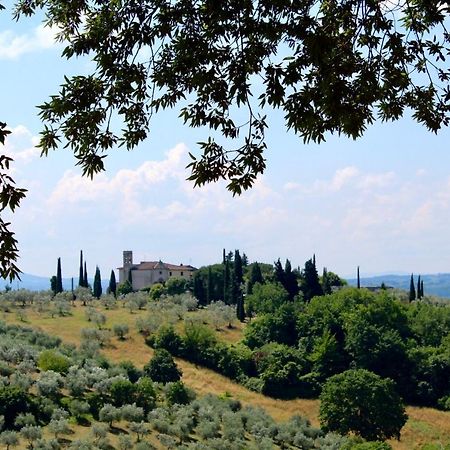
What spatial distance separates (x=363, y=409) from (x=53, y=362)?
2504 cm

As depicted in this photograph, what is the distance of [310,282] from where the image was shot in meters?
104

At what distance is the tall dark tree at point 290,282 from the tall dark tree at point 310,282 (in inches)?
50.9

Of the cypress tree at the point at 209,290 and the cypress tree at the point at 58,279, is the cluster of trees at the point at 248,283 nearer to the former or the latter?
the cypress tree at the point at 209,290

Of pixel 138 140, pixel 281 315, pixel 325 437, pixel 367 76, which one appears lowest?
pixel 325 437

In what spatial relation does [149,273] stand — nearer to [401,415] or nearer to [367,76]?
[401,415]

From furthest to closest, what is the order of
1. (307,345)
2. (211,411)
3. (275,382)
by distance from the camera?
(307,345) < (275,382) < (211,411)

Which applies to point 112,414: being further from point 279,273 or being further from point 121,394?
point 279,273

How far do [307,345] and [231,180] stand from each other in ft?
248

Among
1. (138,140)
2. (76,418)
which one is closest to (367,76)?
(138,140)

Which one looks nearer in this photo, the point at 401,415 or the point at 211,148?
the point at 211,148

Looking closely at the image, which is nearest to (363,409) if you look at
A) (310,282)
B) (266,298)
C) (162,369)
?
(162,369)

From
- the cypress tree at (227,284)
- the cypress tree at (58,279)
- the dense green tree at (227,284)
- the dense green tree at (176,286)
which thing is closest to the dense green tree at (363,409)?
the dense green tree at (227,284)

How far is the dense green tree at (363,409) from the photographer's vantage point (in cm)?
5653

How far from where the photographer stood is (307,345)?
82125mm
